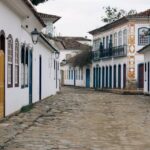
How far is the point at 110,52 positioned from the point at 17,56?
40.1 m

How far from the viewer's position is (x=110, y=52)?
59188mm

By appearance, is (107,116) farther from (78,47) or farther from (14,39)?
(78,47)

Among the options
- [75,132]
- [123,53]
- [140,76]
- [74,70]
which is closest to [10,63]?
[75,132]

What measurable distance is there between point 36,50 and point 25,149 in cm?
1667

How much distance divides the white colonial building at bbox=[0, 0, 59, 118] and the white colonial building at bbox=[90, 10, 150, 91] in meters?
22.5

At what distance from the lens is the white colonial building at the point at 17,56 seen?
16391 millimetres

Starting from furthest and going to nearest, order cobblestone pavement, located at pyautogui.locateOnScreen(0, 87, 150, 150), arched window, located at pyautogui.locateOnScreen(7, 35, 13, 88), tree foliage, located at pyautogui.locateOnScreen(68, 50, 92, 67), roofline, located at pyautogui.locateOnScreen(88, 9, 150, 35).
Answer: tree foliage, located at pyautogui.locateOnScreen(68, 50, 92, 67) → roofline, located at pyautogui.locateOnScreen(88, 9, 150, 35) → arched window, located at pyautogui.locateOnScreen(7, 35, 13, 88) → cobblestone pavement, located at pyautogui.locateOnScreen(0, 87, 150, 150)

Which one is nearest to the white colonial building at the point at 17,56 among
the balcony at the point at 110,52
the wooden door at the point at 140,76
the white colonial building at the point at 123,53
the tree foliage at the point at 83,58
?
the white colonial building at the point at 123,53

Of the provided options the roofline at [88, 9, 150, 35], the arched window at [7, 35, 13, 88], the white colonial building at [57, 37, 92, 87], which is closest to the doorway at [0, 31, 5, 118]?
the arched window at [7, 35, 13, 88]

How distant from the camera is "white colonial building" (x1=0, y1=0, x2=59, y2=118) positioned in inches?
645

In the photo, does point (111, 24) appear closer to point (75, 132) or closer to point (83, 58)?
point (83, 58)

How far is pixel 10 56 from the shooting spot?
1784cm

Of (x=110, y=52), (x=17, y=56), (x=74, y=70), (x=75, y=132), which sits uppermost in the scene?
(x=110, y=52)

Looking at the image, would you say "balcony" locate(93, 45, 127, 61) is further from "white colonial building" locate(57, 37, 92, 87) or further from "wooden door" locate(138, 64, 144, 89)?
"white colonial building" locate(57, 37, 92, 87)
